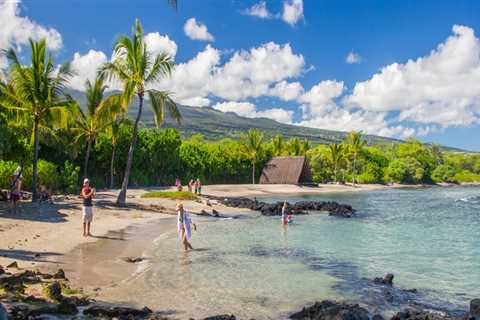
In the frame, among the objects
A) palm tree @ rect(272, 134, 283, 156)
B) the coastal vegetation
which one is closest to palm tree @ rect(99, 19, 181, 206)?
the coastal vegetation

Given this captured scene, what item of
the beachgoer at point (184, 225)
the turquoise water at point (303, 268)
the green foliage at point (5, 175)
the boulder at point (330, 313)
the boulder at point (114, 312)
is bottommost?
the turquoise water at point (303, 268)

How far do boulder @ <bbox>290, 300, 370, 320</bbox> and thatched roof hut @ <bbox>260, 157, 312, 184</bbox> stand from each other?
202 ft

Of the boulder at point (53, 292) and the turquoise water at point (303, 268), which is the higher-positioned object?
the boulder at point (53, 292)

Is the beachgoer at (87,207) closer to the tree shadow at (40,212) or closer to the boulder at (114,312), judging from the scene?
the tree shadow at (40,212)

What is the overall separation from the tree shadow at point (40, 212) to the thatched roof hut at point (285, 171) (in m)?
49.6

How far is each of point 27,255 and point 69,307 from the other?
555 cm

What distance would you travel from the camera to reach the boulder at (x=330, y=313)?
8.51 m

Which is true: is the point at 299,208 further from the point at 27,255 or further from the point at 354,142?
the point at 354,142

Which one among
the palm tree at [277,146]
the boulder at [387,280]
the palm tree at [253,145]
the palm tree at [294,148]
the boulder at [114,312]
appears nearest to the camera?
the boulder at [114,312]

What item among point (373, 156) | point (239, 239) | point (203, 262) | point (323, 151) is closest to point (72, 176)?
point (239, 239)

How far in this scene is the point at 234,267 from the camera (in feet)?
45.7

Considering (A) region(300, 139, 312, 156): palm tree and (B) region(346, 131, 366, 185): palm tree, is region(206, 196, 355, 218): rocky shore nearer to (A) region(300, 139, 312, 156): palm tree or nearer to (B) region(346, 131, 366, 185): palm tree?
(A) region(300, 139, 312, 156): palm tree

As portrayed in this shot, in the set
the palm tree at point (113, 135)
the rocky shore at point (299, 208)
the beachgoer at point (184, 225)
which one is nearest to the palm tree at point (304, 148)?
the palm tree at point (113, 135)

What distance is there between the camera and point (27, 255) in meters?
12.5
